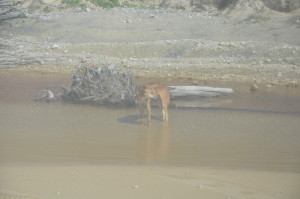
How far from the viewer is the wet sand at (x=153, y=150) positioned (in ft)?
24.2

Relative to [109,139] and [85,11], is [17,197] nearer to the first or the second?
[109,139]

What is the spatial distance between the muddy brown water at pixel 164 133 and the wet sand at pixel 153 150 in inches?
0.6

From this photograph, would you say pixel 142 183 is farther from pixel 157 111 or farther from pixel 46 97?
pixel 46 97

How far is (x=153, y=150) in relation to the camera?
9625 mm

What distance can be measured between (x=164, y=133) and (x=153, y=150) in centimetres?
117

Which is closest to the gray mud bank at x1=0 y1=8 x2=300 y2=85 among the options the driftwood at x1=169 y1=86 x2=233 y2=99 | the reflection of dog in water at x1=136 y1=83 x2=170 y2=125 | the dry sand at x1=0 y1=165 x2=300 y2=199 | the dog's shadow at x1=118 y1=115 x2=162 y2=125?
the driftwood at x1=169 y1=86 x2=233 y2=99

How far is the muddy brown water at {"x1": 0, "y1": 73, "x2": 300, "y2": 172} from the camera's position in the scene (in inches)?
355

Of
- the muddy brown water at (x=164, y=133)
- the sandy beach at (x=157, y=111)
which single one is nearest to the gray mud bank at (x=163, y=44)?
the sandy beach at (x=157, y=111)

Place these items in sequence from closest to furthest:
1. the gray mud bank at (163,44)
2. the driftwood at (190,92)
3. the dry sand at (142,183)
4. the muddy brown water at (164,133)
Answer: the dry sand at (142,183) < the muddy brown water at (164,133) < the driftwood at (190,92) < the gray mud bank at (163,44)

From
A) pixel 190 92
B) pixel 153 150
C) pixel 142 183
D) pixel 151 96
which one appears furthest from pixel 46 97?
pixel 142 183

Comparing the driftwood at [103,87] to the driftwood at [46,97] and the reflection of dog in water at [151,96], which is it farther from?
the reflection of dog in water at [151,96]

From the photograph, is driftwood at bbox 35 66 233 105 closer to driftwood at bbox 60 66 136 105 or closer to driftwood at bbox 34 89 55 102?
driftwood at bbox 60 66 136 105

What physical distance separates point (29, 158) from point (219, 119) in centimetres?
412

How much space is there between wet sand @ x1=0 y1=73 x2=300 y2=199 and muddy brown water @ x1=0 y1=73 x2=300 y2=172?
15 mm
